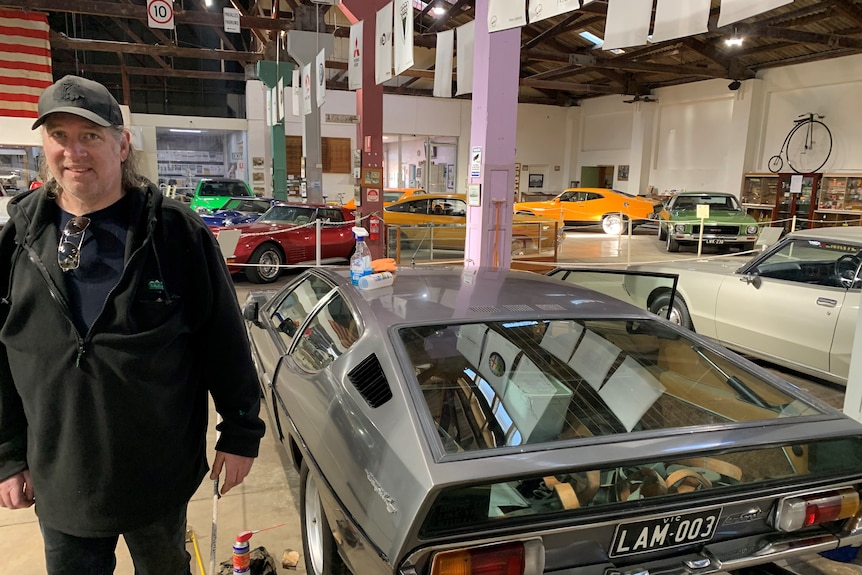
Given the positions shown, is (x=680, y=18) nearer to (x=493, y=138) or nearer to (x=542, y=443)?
(x=493, y=138)

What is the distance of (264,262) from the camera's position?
925cm

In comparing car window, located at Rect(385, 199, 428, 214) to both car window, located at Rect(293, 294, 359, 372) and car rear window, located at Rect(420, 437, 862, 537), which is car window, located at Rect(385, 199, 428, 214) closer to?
car window, located at Rect(293, 294, 359, 372)

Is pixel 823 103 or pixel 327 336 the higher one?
pixel 823 103

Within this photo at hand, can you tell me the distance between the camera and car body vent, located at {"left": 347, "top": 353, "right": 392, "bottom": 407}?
187cm

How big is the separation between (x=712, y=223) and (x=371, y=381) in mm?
13200

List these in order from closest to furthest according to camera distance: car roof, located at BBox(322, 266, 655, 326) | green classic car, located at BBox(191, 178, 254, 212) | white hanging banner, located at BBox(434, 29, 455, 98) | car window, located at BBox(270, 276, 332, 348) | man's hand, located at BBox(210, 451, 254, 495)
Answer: man's hand, located at BBox(210, 451, 254, 495)
car roof, located at BBox(322, 266, 655, 326)
car window, located at BBox(270, 276, 332, 348)
white hanging banner, located at BBox(434, 29, 455, 98)
green classic car, located at BBox(191, 178, 254, 212)

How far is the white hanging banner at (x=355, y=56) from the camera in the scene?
8.66 meters

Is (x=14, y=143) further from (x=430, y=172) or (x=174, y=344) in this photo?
(x=174, y=344)

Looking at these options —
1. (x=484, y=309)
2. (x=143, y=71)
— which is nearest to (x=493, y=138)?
(x=484, y=309)

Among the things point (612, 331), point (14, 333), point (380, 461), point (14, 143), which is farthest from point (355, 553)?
point (14, 143)

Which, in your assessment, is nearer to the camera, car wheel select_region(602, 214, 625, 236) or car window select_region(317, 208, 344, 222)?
car window select_region(317, 208, 344, 222)

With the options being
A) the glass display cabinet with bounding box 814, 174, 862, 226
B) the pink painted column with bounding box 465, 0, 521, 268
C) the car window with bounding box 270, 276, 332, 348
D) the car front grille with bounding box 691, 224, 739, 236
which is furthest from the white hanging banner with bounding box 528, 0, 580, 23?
the glass display cabinet with bounding box 814, 174, 862, 226

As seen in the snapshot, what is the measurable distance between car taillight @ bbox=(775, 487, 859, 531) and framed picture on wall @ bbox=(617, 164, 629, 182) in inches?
921

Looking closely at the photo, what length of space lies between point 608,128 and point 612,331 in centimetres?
2422
